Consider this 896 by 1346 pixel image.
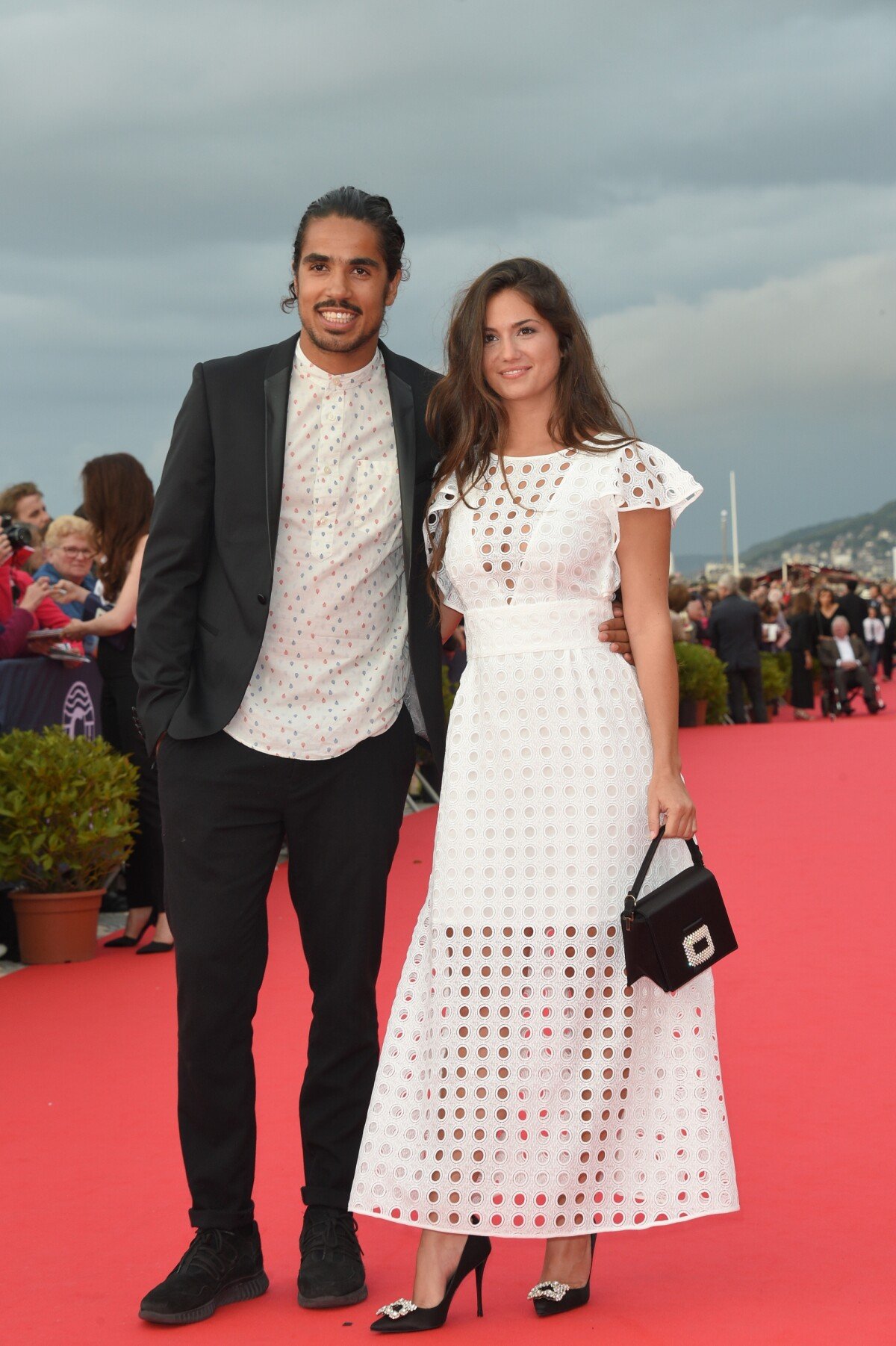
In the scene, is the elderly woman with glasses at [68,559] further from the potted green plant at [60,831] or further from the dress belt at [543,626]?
the dress belt at [543,626]

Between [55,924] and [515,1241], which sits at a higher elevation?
[55,924]

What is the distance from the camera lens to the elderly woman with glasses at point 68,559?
751 cm

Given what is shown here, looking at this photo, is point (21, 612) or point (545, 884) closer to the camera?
point (545, 884)

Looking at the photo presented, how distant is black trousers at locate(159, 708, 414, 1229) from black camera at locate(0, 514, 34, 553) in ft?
12.3

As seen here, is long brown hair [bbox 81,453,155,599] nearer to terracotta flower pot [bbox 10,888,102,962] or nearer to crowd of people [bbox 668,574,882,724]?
terracotta flower pot [bbox 10,888,102,962]

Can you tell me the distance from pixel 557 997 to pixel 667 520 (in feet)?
3.27

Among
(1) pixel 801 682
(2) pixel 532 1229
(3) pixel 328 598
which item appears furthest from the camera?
(1) pixel 801 682

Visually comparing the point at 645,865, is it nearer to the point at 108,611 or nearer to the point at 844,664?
the point at 108,611

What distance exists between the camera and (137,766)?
24.7ft

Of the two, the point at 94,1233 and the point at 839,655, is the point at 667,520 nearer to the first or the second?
the point at 94,1233

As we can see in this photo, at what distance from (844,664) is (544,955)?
19814mm

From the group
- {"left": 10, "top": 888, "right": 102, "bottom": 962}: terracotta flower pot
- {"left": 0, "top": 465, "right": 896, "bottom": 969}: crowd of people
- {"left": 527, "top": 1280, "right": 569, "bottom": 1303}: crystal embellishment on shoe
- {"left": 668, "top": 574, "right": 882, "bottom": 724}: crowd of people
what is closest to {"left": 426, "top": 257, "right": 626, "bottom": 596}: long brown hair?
{"left": 527, "top": 1280, "right": 569, "bottom": 1303}: crystal embellishment on shoe

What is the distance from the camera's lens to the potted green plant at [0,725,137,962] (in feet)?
22.6

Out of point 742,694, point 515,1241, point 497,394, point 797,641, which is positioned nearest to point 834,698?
point 797,641
